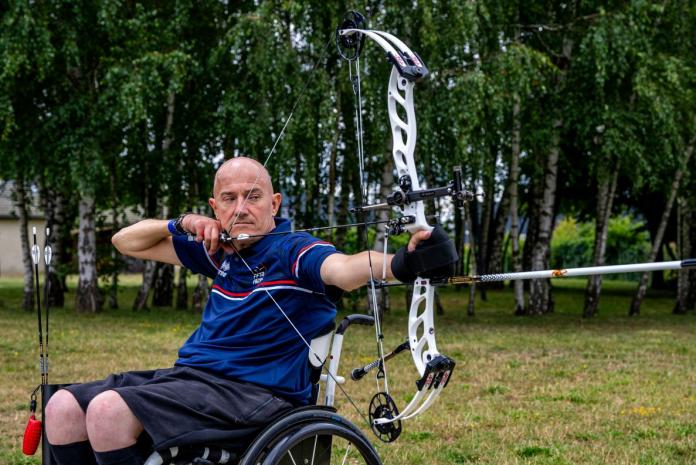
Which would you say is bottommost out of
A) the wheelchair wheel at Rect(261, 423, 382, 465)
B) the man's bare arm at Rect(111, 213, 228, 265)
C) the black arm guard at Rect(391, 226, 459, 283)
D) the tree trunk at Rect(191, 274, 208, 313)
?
the tree trunk at Rect(191, 274, 208, 313)

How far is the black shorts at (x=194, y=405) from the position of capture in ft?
9.63

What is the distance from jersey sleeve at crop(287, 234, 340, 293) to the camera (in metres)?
3.16

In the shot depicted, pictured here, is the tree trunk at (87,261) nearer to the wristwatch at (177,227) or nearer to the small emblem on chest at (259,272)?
the wristwatch at (177,227)

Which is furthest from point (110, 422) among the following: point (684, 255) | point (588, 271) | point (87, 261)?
point (684, 255)

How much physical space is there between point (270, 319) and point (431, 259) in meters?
0.77

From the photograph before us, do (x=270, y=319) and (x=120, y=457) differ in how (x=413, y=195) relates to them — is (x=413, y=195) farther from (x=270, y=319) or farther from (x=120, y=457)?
(x=120, y=457)

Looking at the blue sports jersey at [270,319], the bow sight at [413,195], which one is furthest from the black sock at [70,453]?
the bow sight at [413,195]

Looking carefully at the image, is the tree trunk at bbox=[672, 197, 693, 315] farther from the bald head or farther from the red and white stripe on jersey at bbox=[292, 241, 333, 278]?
the red and white stripe on jersey at bbox=[292, 241, 333, 278]

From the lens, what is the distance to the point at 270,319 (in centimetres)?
327

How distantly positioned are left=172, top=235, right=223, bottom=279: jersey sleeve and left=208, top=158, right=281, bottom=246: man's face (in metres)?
0.24

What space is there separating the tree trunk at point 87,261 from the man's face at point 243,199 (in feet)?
44.5

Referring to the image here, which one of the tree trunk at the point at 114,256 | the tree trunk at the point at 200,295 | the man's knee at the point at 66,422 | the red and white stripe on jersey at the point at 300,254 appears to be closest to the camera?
the man's knee at the point at 66,422

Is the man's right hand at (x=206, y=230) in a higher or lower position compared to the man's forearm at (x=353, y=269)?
higher

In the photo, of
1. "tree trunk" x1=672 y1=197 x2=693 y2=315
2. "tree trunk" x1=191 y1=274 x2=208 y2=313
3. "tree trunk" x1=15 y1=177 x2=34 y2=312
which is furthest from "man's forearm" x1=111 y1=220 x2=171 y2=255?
"tree trunk" x1=672 y1=197 x2=693 y2=315
